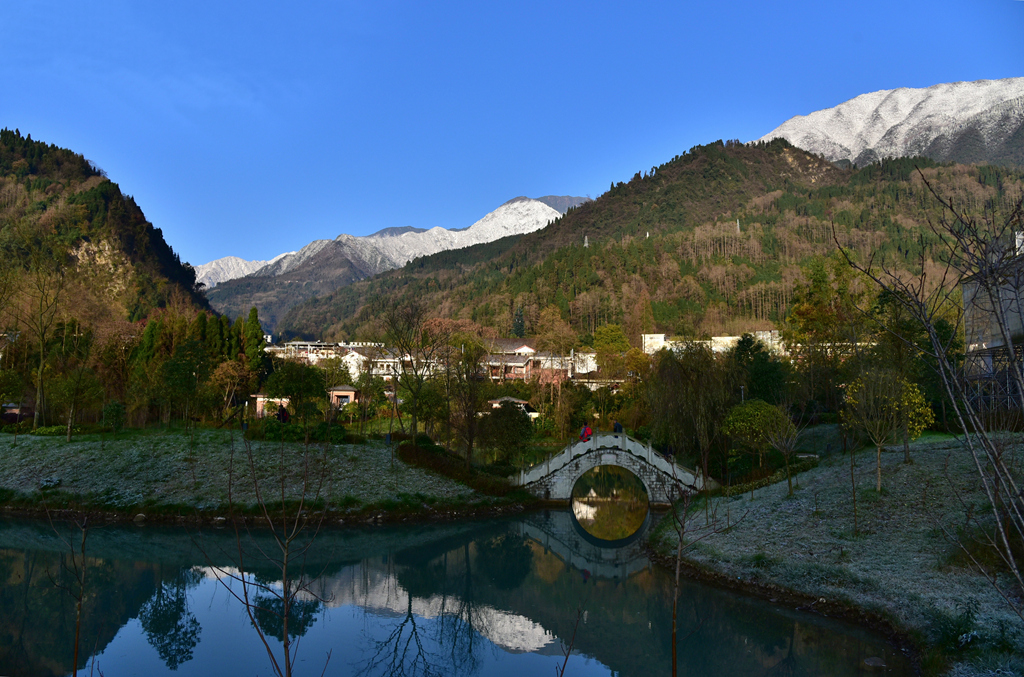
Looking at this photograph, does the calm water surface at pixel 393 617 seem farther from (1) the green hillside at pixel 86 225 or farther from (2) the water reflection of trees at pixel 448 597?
(1) the green hillside at pixel 86 225

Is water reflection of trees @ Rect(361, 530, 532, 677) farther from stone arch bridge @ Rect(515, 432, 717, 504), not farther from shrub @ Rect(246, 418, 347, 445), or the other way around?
shrub @ Rect(246, 418, 347, 445)

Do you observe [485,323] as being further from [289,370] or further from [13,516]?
[13,516]

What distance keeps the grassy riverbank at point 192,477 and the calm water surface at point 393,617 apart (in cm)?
189

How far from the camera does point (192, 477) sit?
78.7 ft

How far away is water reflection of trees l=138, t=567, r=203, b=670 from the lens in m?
12.3

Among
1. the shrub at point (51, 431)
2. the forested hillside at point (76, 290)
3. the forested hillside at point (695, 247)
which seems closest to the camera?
the shrub at point (51, 431)

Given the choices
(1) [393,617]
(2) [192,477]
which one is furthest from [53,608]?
(2) [192,477]

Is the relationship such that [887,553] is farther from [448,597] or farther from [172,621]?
[172,621]

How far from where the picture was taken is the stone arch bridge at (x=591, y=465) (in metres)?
27.3

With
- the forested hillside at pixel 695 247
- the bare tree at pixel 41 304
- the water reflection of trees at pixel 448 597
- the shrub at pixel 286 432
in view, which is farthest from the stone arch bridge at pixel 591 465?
the bare tree at pixel 41 304

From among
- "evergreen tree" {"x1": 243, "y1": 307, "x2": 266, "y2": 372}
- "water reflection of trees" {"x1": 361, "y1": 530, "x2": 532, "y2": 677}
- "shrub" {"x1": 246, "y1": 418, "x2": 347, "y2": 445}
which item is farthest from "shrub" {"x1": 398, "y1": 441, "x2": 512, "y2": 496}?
"evergreen tree" {"x1": 243, "y1": 307, "x2": 266, "y2": 372}

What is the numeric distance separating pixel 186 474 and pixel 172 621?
11404 millimetres

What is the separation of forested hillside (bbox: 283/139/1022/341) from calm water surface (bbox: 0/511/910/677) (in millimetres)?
19412

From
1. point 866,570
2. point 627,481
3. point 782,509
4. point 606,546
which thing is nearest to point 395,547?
point 606,546
